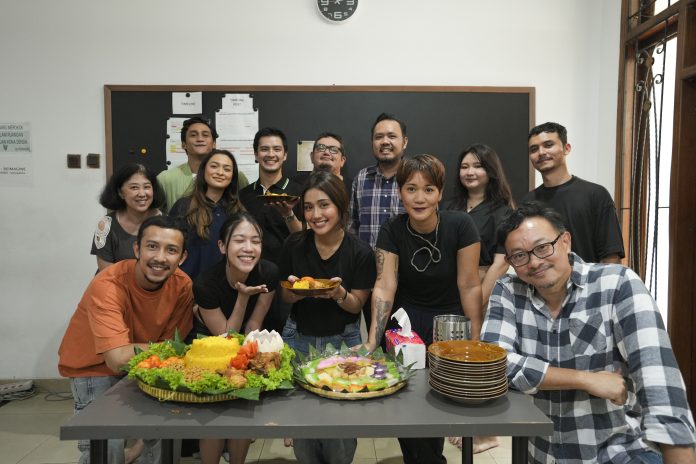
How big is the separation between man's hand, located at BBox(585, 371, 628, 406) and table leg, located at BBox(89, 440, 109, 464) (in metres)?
1.33

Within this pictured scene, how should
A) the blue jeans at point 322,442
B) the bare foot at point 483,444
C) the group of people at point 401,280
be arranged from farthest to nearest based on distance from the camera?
the bare foot at point 483,444 → the blue jeans at point 322,442 → the group of people at point 401,280

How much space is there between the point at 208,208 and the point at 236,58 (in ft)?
4.77

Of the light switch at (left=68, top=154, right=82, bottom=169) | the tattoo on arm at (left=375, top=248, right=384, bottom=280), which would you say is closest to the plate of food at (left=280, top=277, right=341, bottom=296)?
the tattoo on arm at (left=375, top=248, right=384, bottom=280)

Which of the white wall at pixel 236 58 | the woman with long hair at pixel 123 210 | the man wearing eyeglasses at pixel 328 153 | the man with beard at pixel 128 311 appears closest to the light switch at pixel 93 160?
the white wall at pixel 236 58

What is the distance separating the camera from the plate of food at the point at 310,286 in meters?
1.91

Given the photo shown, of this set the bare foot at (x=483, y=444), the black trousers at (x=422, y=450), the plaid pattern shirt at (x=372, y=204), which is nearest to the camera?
the black trousers at (x=422, y=450)

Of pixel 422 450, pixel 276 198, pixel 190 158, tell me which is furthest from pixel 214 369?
pixel 190 158

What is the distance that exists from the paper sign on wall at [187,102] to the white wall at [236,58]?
104 mm

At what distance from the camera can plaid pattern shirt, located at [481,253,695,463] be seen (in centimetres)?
129

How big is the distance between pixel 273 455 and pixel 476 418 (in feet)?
5.93

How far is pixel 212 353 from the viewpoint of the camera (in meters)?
1.49

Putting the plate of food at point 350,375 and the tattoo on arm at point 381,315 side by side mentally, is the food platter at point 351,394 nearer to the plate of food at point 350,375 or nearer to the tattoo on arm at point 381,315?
the plate of food at point 350,375

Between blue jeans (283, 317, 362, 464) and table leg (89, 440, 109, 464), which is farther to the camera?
blue jeans (283, 317, 362, 464)

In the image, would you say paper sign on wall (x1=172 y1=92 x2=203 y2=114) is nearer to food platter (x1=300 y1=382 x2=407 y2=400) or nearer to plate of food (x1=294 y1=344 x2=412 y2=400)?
plate of food (x1=294 y1=344 x2=412 y2=400)
